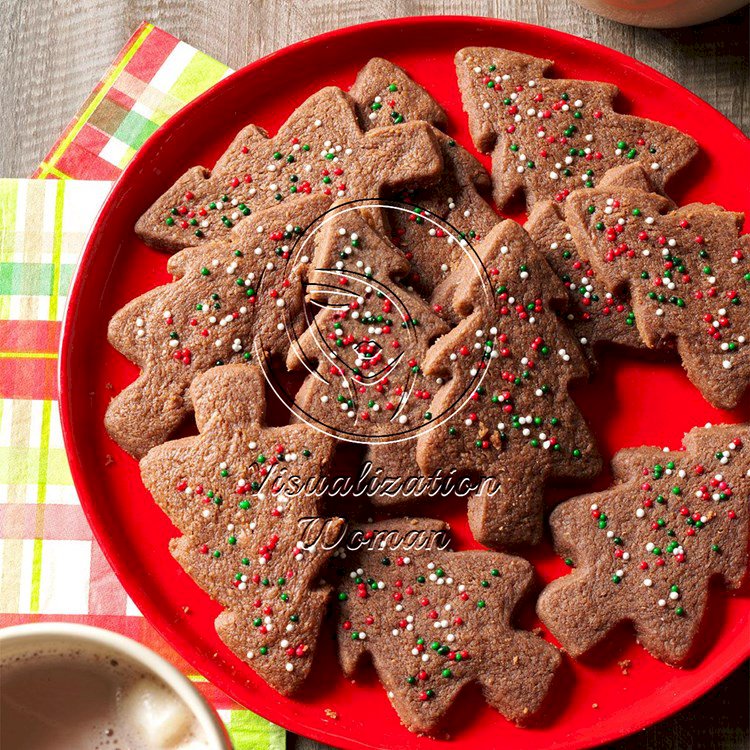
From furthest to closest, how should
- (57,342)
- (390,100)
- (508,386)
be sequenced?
(57,342), (390,100), (508,386)

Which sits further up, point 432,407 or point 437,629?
point 432,407

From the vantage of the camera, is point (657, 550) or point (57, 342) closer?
point (657, 550)

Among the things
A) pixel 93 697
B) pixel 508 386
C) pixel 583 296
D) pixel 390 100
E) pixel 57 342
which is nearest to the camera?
pixel 93 697

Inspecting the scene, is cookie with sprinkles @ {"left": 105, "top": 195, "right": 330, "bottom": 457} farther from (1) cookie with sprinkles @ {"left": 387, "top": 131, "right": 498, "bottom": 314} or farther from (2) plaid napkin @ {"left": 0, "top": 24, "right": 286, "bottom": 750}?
(2) plaid napkin @ {"left": 0, "top": 24, "right": 286, "bottom": 750}

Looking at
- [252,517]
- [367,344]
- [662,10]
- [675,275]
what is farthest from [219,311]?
[662,10]

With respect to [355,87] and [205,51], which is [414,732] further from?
[205,51]

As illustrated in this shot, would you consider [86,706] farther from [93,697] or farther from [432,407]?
[432,407]

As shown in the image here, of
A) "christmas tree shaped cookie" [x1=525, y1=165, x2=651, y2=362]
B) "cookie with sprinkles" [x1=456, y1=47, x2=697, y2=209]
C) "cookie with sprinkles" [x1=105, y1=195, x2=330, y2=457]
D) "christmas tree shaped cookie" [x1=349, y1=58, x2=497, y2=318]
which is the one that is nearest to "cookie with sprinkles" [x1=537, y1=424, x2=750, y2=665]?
"christmas tree shaped cookie" [x1=525, y1=165, x2=651, y2=362]
